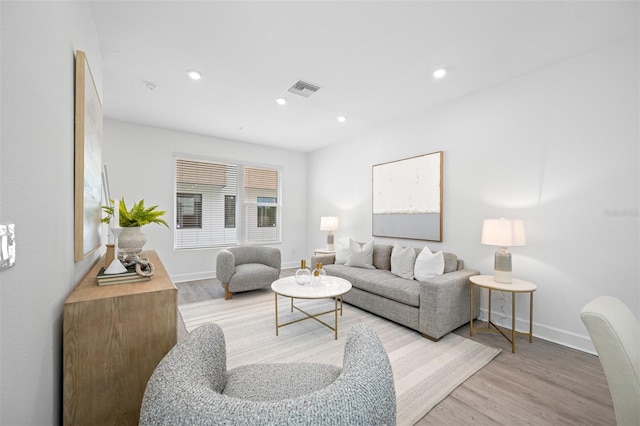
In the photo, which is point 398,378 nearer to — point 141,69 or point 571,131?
point 571,131

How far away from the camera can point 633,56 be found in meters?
2.15

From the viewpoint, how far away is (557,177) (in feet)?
8.22

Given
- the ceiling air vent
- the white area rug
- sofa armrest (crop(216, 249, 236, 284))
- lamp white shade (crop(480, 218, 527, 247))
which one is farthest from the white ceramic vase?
lamp white shade (crop(480, 218, 527, 247))

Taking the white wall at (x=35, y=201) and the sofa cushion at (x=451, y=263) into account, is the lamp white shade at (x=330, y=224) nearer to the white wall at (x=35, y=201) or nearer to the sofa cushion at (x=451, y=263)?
the sofa cushion at (x=451, y=263)

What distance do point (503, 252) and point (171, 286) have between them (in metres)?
2.75

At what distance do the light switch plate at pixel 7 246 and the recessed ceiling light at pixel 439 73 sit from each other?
3.14 metres

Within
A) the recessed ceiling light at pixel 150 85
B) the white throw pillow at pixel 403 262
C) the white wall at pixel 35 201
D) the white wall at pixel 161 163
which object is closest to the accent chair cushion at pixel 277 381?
the white wall at pixel 35 201

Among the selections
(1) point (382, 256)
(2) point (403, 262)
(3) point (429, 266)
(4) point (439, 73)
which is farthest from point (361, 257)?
(4) point (439, 73)

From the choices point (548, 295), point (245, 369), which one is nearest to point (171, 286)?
point (245, 369)

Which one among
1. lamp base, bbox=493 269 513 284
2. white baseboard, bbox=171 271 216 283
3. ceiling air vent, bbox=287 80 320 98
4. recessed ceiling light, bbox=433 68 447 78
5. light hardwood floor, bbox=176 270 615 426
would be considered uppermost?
recessed ceiling light, bbox=433 68 447 78

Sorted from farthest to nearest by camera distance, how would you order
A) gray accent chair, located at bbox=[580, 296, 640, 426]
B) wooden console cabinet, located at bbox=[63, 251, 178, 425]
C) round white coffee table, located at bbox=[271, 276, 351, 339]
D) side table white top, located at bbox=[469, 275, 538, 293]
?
round white coffee table, located at bbox=[271, 276, 351, 339]
side table white top, located at bbox=[469, 275, 538, 293]
wooden console cabinet, located at bbox=[63, 251, 178, 425]
gray accent chair, located at bbox=[580, 296, 640, 426]

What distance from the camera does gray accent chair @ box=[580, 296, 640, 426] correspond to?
909 mm

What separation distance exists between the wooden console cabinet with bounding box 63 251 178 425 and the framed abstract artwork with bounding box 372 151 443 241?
10.3 ft

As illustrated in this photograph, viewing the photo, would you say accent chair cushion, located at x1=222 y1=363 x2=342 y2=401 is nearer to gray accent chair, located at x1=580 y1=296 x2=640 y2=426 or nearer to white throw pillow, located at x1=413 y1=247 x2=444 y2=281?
gray accent chair, located at x1=580 y1=296 x2=640 y2=426
